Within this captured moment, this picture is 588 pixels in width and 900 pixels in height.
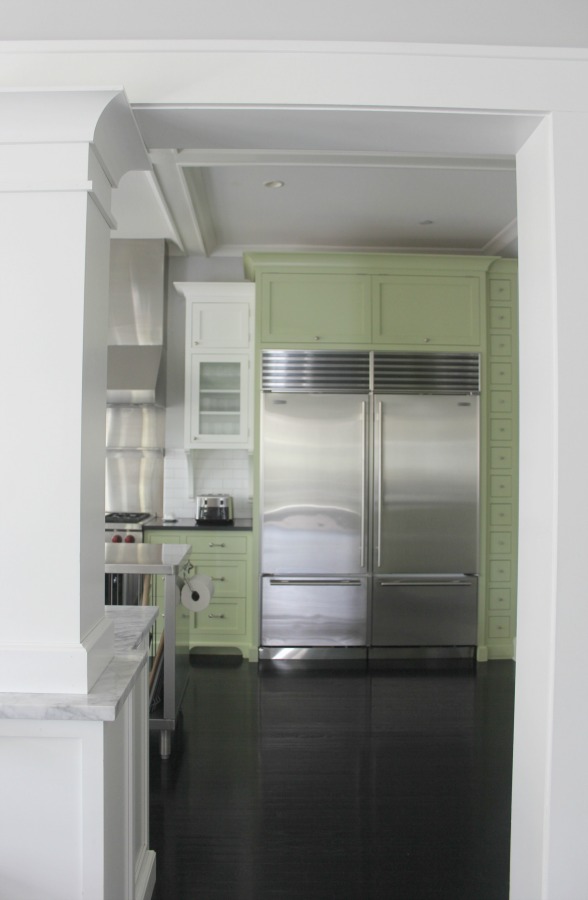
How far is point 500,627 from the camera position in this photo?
4551mm

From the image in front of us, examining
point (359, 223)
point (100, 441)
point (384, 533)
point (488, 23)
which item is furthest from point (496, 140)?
point (384, 533)

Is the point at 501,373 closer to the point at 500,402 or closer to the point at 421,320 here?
the point at 500,402

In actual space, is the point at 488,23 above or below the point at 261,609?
above

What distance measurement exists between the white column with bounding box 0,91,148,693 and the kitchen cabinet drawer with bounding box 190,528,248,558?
2.95 metres

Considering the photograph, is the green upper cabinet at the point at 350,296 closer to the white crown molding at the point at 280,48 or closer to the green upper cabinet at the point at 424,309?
the green upper cabinet at the point at 424,309

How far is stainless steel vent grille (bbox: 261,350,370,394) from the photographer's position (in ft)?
14.4

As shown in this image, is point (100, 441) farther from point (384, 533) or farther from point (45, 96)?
point (384, 533)

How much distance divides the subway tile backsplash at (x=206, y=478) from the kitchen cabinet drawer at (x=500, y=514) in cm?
178

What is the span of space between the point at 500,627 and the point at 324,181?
3.12 meters

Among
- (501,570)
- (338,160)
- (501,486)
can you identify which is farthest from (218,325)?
(501,570)

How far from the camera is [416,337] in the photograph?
14.6ft

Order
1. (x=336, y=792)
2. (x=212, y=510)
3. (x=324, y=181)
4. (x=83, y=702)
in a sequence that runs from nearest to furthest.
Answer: (x=83, y=702), (x=336, y=792), (x=324, y=181), (x=212, y=510)

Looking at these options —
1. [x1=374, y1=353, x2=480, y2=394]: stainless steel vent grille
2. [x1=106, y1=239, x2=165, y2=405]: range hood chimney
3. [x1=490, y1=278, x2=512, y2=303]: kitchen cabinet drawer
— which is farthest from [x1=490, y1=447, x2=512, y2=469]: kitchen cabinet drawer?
[x1=106, y1=239, x2=165, y2=405]: range hood chimney

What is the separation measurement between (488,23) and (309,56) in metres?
0.48
